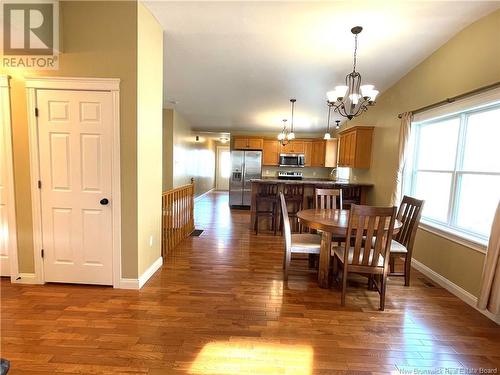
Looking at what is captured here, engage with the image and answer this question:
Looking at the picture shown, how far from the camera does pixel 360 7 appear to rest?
8.66 feet

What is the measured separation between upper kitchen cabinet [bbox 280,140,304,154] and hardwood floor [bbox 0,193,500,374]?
519cm

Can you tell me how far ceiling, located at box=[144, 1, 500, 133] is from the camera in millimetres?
2689

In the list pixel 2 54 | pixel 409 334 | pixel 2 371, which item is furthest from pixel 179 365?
pixel 2 54

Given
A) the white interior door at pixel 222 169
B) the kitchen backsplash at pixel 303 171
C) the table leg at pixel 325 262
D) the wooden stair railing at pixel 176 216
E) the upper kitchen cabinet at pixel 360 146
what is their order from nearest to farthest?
the table leg at pixel 325 262 → the wooden stair railing at pixel 176 216 → the upper kitchen cabinet at pixel 360 146 → the kitchen backsplash at pixel 303 171 → the white interior door at pixel 222 169

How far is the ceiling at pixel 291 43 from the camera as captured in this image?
269cm

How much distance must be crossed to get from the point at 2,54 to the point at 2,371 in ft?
10.1

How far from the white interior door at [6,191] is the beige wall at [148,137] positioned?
131 cm

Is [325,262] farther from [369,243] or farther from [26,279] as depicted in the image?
[26,279]

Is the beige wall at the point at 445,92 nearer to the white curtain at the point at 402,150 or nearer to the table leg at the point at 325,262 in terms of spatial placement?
the white curtain at the point at 402,150

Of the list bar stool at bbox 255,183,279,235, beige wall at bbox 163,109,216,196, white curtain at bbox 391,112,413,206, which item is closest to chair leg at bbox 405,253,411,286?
white curtain at bbox 391,112,413,206

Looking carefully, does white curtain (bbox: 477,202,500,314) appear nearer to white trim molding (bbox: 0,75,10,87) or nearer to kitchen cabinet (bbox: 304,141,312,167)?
white trim molding (bbox: 0,75,10,87)

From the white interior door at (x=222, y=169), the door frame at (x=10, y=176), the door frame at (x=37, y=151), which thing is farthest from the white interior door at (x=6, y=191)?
the white interior door at (x=222, y=169)

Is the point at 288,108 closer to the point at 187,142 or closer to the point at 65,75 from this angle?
the point at 187,142

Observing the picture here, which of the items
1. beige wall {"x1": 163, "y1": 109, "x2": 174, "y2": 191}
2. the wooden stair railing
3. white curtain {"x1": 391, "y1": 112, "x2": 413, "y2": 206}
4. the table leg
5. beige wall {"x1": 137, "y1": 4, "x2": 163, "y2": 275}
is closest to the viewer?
beige wall {"x1": 137, "y1": 4, "x2": 163, "y2": 275}
